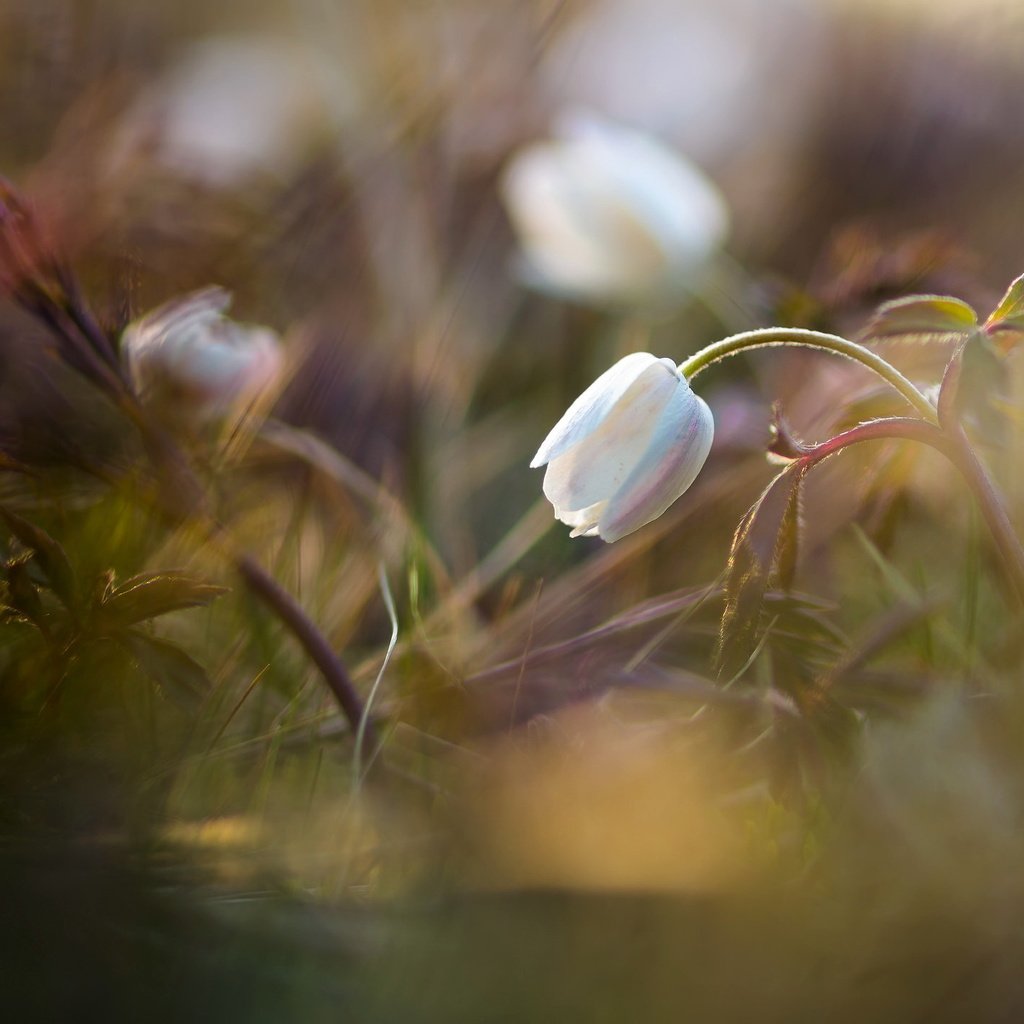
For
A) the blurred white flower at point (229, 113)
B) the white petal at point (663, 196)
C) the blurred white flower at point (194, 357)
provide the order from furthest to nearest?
the blurred white flower at point (229, 113)
the white petal at point (663, 196)
the blurred white flower at point (194, 357)

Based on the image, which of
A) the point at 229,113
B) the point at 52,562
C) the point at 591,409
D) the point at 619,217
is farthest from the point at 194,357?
the point at 229,113

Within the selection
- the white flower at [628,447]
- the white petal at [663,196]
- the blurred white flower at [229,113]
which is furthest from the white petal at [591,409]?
the blurred white flower at [229,113]

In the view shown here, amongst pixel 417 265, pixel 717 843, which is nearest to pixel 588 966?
pixel 717 843

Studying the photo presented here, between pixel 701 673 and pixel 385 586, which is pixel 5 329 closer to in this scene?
pixel 385 586

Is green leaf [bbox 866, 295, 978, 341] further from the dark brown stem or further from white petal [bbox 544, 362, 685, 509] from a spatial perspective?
the dark brown stem

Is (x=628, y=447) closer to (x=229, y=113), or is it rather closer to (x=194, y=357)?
(x=194, y=357)

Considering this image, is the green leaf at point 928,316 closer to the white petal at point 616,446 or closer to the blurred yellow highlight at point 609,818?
the white petal at point 616,446

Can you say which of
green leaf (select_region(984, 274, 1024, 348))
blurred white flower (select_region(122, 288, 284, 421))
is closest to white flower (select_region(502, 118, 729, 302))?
blurred white flower (select_region(122, 288, 284, 421))
